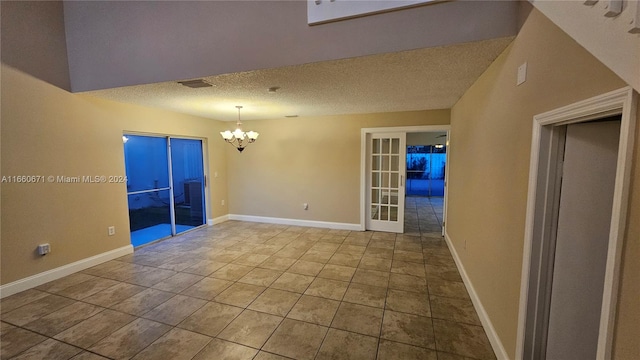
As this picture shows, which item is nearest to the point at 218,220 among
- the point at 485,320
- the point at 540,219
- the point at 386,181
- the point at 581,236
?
the point at 386,181

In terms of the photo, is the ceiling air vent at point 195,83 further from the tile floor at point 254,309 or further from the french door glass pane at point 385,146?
the french door glass pane at point 385,146

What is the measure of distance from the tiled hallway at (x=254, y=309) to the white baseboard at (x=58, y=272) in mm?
95

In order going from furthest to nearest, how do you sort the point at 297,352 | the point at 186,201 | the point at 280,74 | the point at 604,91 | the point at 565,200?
the point at 186,201
the point at 280,74
the point at 297,352
the point at 565,200
the point at 604,91

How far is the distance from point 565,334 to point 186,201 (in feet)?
20.1

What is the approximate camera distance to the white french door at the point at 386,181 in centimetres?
500

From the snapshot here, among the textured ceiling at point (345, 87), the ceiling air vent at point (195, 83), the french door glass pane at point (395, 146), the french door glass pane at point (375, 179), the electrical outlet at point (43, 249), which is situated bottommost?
the electrical outlet at point (43, 249)

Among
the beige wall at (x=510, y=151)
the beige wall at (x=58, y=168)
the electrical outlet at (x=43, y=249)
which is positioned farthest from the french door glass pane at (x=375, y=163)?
the electrical outlet at (x=43, y=249)

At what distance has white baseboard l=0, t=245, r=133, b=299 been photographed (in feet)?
9.55

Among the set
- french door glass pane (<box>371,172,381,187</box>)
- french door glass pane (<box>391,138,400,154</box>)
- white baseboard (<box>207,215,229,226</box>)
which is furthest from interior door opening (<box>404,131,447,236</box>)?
white baseboard (<box>207,215,229,226</box>)

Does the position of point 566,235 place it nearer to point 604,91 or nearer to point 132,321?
point 604,91

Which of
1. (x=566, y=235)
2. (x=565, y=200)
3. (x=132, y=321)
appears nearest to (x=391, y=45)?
(x=565, y=200)

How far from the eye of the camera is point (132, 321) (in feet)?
8.04

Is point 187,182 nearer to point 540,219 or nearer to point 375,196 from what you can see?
point 375,196

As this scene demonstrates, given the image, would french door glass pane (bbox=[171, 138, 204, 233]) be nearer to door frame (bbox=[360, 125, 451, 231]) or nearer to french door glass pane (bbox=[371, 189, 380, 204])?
door frame (bbox=[360, 125, 451, 231])
